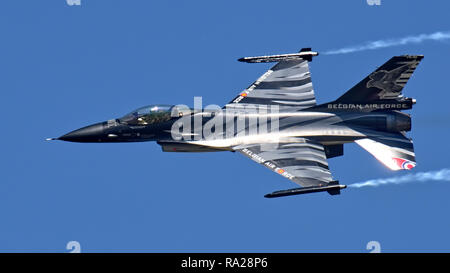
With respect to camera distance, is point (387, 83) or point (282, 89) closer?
point (387, 83)

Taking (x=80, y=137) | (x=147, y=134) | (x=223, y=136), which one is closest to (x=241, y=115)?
(x=223, y=136)

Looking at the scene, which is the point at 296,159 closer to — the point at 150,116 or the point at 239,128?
the point at 239,128

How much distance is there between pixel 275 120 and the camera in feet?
116

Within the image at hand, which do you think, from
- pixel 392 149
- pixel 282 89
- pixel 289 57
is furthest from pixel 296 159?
pixel 289 57

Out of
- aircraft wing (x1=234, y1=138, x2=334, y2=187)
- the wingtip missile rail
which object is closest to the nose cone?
aircraft wing (x1=234, y1=138, x2=334, y2=187)

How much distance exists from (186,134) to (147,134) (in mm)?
1374

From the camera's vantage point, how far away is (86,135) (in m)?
35.2

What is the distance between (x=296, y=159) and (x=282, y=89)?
11.2 ft

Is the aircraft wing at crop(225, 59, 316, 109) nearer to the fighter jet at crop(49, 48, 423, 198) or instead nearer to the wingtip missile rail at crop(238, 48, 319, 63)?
the wingtip missile rail at crop(238, 48, 319, 63)

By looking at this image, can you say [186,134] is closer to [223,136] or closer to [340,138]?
[223,136]

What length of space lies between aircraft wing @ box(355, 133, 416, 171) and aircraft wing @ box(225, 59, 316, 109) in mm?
2611

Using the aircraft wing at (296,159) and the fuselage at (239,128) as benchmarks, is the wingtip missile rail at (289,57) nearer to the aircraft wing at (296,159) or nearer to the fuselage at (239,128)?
the fuselage at (239,128)

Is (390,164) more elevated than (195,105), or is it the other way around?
(195,105)

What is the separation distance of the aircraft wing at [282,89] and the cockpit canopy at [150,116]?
2.21 metres
